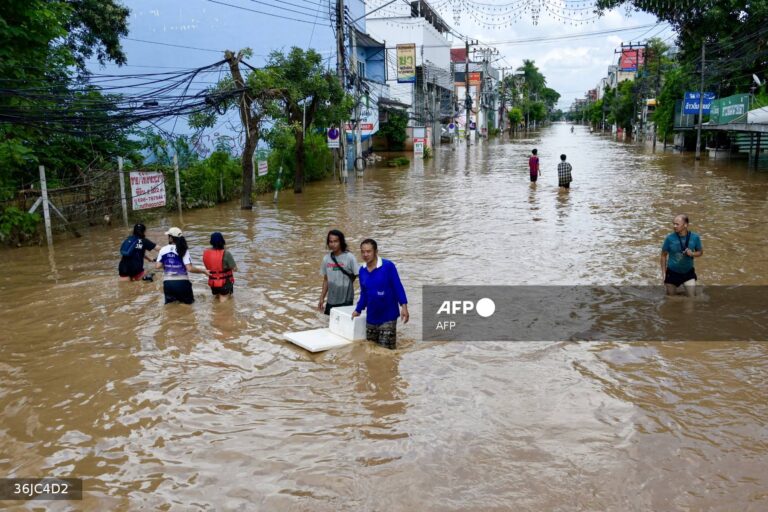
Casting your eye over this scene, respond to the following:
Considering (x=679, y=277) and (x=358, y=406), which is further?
(x=679, y=277)

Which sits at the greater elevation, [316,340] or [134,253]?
[134,253]

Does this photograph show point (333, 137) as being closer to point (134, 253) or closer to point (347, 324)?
point (134, 253)

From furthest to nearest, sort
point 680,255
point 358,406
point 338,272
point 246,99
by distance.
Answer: point 246,99 < point 680,255 < point 338,272 < point 358,406

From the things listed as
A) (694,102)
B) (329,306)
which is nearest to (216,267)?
(329,306)

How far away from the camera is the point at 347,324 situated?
7.96 metres

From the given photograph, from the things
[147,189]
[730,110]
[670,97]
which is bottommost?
[147,189]

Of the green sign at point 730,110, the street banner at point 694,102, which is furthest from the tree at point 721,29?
the green sign at point 730,110

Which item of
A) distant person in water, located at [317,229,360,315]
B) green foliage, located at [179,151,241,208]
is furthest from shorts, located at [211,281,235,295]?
green foliage, located at [179,151,241,208]

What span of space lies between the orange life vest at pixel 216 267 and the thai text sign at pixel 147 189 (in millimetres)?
10085

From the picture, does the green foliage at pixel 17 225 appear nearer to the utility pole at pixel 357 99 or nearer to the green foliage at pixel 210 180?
the green foliage at pixel 210 180

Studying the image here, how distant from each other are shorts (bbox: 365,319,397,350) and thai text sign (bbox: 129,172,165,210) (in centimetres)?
1320

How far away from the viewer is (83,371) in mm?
7520

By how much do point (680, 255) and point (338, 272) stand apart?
5.12 metres

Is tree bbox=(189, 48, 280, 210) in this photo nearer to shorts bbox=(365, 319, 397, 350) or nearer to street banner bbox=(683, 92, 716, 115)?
shorts bbox=(365, 319, 397, 350)
